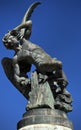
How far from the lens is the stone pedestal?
14125mm

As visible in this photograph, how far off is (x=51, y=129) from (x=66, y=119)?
77 cm

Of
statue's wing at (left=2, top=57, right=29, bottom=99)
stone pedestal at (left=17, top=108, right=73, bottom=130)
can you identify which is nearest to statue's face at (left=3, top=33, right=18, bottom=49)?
statue's wing at (left=2, top=57, right=29, bottom=99)

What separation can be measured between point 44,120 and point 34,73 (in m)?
1.90

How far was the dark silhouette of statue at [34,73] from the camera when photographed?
14984mm

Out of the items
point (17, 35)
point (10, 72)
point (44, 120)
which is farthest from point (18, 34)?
point (44, 120)

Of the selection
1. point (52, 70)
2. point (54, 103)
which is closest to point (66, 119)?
point (54, 103)

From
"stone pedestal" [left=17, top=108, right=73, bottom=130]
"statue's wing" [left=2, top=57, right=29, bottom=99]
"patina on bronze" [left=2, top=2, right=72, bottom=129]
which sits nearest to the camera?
"stone pedestal" [left=17, top=108, right=73, bottom=130]

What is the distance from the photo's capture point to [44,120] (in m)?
14.2

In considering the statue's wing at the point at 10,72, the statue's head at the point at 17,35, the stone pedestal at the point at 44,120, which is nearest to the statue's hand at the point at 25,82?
the statue's wing at the point at 10,72

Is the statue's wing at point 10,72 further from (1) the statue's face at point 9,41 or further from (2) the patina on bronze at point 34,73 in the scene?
(1) the statue's face at point 9,41

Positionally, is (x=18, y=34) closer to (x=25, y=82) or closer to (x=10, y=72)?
(x=10, y=72)

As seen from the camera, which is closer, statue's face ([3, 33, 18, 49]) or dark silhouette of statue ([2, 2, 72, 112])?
dark silhouette of statue ([2, 2, 72, 112])

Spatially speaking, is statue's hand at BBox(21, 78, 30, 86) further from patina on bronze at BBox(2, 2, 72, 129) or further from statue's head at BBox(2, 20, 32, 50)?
statue's head at BBox(2, 20, 32, 50)

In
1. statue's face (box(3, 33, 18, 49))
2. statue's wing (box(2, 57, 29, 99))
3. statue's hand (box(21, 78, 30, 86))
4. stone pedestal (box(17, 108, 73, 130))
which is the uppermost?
statue's face (box(3, 33, 18, 49))
